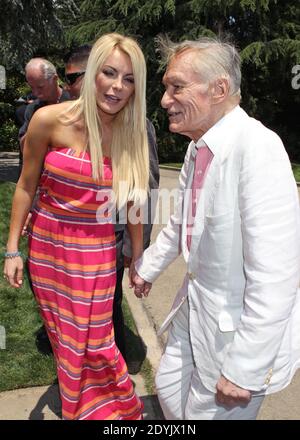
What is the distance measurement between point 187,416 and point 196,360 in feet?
0.92

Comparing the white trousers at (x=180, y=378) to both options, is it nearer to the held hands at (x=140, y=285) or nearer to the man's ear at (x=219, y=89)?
the held hands at (x=140, y=285)

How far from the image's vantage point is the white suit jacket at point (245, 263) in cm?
158

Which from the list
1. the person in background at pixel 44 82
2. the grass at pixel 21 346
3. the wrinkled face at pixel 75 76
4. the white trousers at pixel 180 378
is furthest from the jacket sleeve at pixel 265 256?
the person in background at pixel 44 82

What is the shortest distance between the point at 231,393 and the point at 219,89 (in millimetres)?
1093

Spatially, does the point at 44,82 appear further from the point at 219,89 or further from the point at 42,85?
the point at 219,89

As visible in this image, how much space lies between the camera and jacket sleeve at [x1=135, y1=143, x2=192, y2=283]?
2338mm

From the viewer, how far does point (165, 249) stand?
241 centimetres

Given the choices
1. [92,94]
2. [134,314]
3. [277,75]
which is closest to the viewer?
[92,94]

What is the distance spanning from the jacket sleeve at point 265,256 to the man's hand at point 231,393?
27 mm

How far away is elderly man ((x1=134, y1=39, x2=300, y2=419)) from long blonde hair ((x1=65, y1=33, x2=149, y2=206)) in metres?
0.38

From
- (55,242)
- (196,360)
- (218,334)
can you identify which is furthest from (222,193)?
(55,242)

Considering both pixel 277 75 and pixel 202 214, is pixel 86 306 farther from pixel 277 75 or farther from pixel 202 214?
pixel 277 75

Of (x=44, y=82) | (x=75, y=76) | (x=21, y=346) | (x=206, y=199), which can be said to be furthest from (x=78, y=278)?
(x=44, y=82)

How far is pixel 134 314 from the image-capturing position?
14.6 ft
